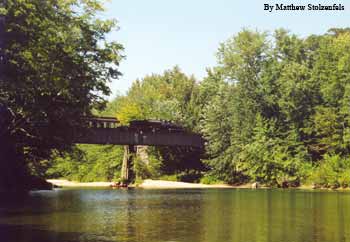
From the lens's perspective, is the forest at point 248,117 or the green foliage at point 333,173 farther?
the green foliage at point 333,173

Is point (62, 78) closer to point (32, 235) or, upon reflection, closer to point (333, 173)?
point (32, 235)

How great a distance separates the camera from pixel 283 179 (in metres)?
68.5

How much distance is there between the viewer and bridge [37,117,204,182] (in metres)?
68.8

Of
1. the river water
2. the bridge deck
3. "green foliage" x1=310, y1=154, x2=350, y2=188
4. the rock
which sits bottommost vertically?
the river water

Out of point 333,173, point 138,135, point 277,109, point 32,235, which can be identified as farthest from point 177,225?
point 277,109

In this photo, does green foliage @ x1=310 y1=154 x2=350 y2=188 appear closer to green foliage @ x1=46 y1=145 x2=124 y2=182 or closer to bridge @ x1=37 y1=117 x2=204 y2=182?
bridge @ x1=37 y1=117 x2=204 y2=182

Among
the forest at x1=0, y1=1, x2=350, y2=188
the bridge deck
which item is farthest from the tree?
the bridge deck

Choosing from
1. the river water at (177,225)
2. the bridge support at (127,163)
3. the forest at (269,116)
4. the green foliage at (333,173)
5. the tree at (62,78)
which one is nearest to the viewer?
the river water at (177,225)

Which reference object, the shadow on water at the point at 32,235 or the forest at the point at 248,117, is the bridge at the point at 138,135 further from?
the shadow on water at the point at 32,235

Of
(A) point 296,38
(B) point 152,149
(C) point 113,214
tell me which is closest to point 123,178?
(B) point 152,149

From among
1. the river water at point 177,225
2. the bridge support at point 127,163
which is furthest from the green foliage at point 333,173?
the river water at point 177,225

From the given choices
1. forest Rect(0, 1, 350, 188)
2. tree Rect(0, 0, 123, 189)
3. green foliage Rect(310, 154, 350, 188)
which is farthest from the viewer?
green foliage Rect(310, 154, 350, 188)

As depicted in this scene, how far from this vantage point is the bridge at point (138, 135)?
2707 inches

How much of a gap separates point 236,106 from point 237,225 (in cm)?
5449
